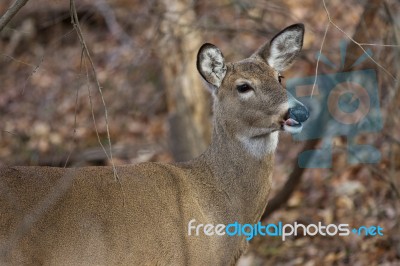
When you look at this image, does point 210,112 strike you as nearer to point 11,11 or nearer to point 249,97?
point 249,97

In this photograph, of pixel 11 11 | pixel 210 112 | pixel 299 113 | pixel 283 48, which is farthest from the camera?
pixel 210 112

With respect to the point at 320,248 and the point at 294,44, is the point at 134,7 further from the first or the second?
the point at 294,44

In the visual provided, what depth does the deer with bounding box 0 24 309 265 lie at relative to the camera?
219 inches

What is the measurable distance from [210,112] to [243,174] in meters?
4.99

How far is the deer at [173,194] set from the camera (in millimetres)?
5562

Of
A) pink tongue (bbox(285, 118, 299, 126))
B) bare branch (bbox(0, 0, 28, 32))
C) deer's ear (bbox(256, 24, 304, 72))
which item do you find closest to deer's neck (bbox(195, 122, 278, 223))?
pink tongue (bbox(285, 118, 299, 126))

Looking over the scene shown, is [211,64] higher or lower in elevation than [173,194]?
higher
